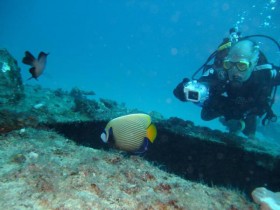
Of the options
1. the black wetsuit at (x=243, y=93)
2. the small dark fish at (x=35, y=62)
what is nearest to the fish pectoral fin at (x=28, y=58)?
the small dark fish at (x=35, y=62)

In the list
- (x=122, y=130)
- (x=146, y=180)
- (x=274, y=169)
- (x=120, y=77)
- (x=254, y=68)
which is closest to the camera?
(x=146, y=180)

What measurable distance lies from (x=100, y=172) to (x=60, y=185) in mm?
502

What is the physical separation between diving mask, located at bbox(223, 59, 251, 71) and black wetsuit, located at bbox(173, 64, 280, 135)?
0.16 metres

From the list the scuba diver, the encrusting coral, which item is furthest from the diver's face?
the encrusting coral

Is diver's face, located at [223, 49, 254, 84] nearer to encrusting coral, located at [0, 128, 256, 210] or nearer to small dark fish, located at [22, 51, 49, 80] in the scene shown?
encrusting coral, located at [0, 128, 256, 210]

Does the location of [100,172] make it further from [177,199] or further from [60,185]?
[177,199]

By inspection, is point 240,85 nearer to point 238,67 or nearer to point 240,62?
point 238,67

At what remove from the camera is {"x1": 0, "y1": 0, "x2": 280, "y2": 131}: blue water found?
92.2 m

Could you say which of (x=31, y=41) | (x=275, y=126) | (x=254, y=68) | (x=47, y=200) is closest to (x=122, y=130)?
(x=47, y=200)

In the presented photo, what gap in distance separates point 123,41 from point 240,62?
424 feet

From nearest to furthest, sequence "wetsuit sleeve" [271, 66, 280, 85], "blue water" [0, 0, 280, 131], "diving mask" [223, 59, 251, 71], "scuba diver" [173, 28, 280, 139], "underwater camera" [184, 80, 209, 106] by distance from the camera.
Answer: "underwater camera" [184, 80, 209, 106]
"diving mask" [223, 59, 251, 71]
"scuba diver" [173, 28, 280, 139]
"wetsuit sleeve" [271, 66, 280, 85]
"blue water" [0, 0, 280, 131]

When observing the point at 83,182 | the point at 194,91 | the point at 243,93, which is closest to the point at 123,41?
the point at 243,93

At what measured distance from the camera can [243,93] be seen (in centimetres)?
563

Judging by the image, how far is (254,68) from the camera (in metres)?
5.74
